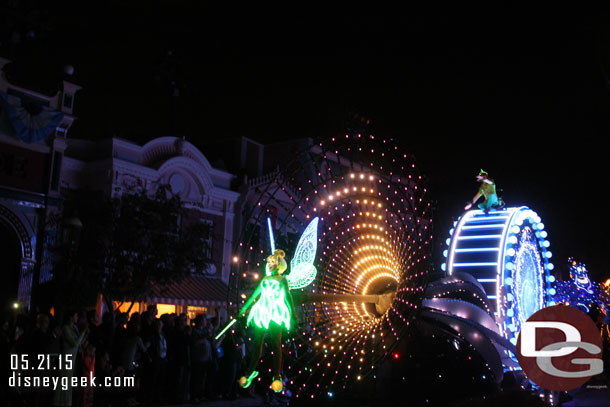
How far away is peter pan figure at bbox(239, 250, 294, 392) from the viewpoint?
664cm

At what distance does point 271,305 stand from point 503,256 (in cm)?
880

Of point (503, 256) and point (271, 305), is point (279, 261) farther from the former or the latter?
point (503, 256)

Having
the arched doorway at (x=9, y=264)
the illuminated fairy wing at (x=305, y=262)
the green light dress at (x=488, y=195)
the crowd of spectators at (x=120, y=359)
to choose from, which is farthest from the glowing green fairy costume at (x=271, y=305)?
the arched doorway at (x=9, y=264)

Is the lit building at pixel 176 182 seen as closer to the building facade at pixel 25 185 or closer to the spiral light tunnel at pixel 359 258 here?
the building facade at pixel 25 185

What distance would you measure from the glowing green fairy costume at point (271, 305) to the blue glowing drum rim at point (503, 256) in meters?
8.04

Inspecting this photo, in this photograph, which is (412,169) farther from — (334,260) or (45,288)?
(45,288)

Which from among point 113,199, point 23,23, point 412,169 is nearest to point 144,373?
point 412,169

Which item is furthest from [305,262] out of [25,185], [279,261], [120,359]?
[25,185]

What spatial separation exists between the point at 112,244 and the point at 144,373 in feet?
33.3

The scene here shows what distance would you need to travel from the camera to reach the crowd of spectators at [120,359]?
369 inches

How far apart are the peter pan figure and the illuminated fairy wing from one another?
0.86 meters

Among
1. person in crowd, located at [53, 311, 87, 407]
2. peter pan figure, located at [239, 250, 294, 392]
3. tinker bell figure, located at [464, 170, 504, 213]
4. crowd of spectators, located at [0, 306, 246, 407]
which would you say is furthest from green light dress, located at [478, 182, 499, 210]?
person in crowd, located at [53, 311, 87, 407]

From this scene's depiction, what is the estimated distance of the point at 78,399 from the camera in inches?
388

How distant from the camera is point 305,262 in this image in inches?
307
